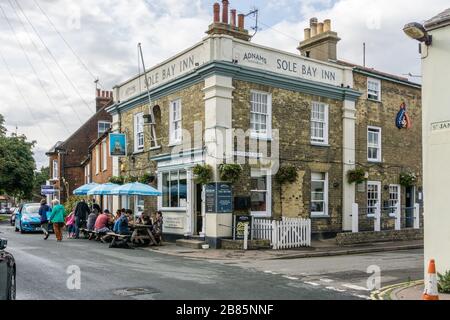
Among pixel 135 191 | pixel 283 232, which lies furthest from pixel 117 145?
pixel 283 232

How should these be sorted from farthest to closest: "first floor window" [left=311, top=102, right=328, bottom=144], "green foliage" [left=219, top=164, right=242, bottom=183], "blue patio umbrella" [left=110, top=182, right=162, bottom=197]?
A: "first floor window" [left=311, top=102, right=328, bottom=144]
"blue patio umbrella" [left=110, top=182, right=162, bottom=197]
"green foliage" [left=219, top=164, right=242, bottom=183]

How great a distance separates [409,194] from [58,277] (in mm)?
19332

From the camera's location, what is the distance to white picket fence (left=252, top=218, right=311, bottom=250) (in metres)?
17.5

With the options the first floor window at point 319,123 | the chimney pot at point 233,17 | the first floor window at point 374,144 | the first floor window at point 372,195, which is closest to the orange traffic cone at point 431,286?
the first floor window at point 319,123

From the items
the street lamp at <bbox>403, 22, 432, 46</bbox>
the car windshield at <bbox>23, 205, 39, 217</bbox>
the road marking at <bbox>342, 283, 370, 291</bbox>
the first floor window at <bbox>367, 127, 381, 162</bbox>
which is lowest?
the road marking at <bbox>342, 283, 370, 291</bbox>

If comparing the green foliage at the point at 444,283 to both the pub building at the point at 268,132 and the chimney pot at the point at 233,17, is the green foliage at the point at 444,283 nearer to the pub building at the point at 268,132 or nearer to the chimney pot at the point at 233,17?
the pub building at the point at 268,132

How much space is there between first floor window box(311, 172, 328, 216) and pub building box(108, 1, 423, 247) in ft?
0.14

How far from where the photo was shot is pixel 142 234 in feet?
62.4

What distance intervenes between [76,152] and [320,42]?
26676 mm

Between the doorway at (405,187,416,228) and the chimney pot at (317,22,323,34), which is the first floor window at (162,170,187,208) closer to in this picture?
Answer: the chimney pot at (317,22,323,34)

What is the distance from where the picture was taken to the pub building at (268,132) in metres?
18.6

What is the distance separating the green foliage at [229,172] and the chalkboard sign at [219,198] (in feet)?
0.81

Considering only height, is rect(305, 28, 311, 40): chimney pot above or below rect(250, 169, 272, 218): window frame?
above

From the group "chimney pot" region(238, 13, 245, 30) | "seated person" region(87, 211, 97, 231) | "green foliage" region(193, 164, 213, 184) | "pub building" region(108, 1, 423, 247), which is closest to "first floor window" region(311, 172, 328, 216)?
"pub building" region(108, 1, 423, 247)
